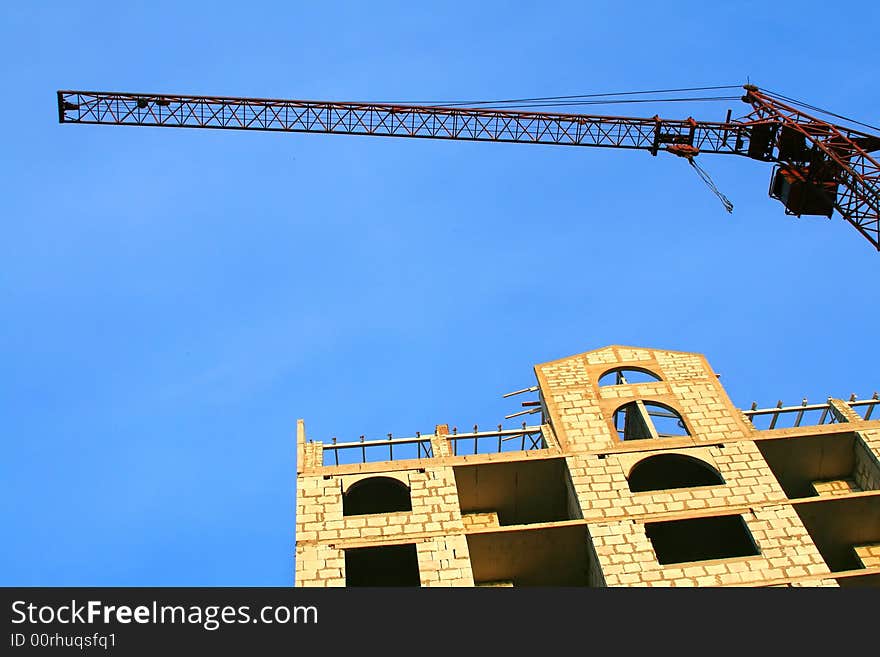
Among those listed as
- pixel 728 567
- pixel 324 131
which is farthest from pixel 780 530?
pixel 324 131

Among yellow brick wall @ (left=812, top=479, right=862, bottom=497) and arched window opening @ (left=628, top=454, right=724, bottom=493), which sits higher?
arched window opening @ (left=628, top=454, right=724, bottom=493)

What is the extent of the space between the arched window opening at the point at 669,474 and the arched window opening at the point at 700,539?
2.92m

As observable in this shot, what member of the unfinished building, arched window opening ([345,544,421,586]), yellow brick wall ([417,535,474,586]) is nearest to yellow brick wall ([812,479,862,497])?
the unfinished building

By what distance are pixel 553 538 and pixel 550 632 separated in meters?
11.4

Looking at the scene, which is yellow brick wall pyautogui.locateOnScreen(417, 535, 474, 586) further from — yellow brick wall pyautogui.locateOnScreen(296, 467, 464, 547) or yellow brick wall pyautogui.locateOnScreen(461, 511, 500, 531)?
yellow brick wall pyautogui.locateOnScreen(461, 511, 500, 531)

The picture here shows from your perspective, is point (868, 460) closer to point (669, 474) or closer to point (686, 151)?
point (669, 474)

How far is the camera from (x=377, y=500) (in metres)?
52.4

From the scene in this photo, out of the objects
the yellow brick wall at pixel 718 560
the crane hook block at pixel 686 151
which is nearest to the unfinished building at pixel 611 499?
the yellow brick wall at pixel 718 560

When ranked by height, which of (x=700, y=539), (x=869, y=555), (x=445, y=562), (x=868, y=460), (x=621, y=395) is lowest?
(x=869, y=555)

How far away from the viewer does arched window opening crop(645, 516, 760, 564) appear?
4869 cm

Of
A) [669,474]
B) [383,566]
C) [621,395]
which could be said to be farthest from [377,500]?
[669,474]

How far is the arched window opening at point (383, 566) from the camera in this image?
4759cm

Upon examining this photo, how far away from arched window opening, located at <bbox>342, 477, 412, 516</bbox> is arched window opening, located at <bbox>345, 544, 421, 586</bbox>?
144 inches

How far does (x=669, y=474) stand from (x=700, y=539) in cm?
396
